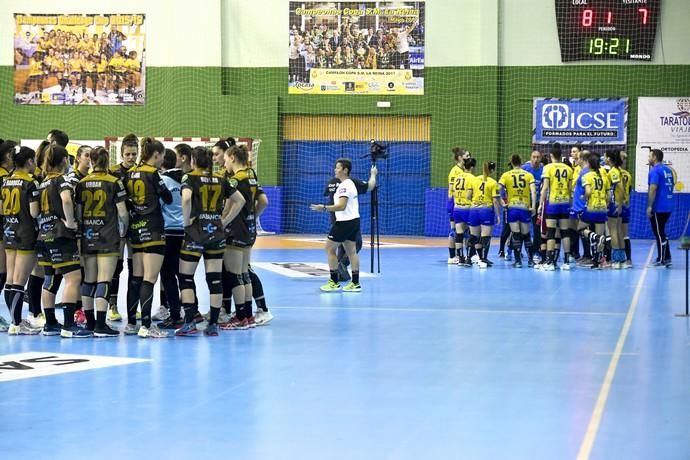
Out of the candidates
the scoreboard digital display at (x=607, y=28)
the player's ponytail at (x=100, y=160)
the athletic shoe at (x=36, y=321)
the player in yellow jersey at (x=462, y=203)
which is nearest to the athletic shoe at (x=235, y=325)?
the athletic shoe at (x=36, y=321)

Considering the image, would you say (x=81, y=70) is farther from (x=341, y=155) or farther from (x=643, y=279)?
(x=643, y=279)

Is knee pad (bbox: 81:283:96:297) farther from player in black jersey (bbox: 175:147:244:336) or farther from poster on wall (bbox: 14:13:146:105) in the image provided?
poster on wall (bbox: 14:13:146:105)

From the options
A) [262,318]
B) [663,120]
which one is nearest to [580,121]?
[663,120]

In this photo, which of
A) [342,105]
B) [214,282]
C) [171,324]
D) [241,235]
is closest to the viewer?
[214,282]

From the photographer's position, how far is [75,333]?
→ 10102 millimetres

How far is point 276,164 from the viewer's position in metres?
26.5

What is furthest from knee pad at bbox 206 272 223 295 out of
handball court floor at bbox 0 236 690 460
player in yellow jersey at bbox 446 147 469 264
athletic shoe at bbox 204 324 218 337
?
player in yellow jersey at bbox 446 147 469 264

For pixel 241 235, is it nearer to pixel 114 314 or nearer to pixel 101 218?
pixel 101 218

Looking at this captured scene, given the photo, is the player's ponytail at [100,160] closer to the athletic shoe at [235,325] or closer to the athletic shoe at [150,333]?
the athletic shoe at [150,333]

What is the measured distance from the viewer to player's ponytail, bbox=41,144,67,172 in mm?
9867

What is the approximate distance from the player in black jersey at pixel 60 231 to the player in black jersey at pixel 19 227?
0.17m

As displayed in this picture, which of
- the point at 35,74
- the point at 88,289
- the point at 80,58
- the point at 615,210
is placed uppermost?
the point at 80,58

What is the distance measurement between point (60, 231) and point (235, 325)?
196 cm

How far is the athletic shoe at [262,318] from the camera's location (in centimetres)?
1110
